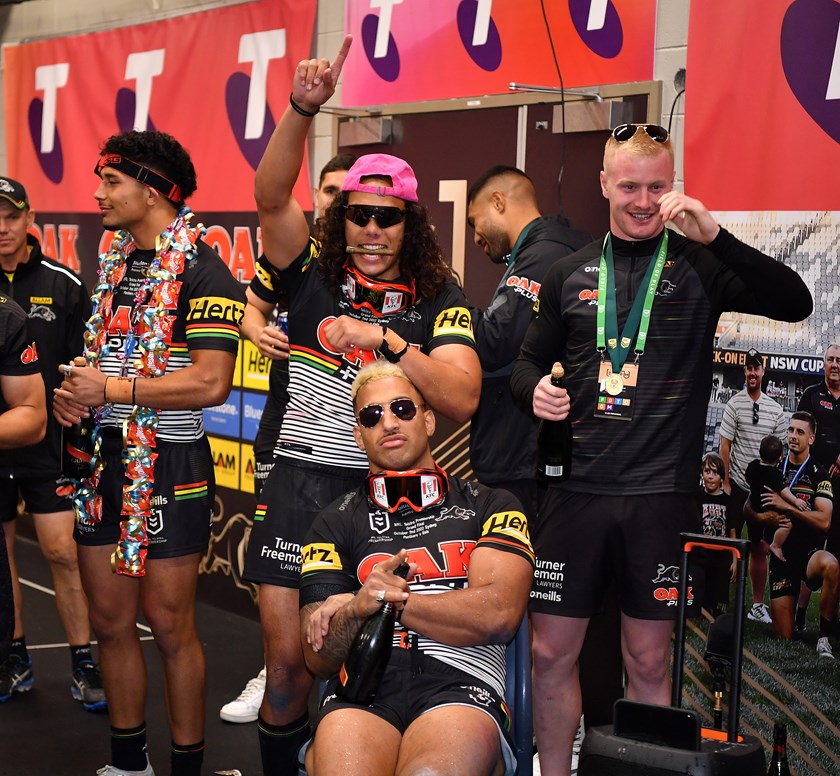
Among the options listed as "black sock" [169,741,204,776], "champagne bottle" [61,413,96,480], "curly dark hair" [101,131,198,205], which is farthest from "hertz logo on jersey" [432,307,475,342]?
"black sock" [169,741,204,776]

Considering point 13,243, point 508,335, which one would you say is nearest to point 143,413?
point 508,335

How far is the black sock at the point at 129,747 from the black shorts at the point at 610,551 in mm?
1218

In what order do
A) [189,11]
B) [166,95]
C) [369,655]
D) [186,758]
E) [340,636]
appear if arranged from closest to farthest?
[369,655] → [340,636] → [186,758] → [189,11] → [166,95]

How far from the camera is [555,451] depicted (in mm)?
2982

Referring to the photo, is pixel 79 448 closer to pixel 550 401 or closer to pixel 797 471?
pixel 550 401

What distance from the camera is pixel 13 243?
4531mm

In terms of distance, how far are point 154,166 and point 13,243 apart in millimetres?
1518

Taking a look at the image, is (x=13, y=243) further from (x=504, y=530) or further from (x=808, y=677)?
(x=808, y=677)

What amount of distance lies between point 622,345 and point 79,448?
1.54 m

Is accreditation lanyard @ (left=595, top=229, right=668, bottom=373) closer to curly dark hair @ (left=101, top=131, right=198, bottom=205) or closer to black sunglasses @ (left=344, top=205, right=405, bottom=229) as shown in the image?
black sunglasses @ (left=344, top=205, right=405, bottom=229)

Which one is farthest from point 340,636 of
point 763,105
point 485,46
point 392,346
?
point 485,46

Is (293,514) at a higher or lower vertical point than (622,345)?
lower

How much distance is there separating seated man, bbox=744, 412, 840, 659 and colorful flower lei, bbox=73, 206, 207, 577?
5.90ft

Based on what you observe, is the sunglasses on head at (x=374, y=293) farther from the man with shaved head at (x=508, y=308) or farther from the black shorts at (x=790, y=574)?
the black shorts at (x=790, y=574)
